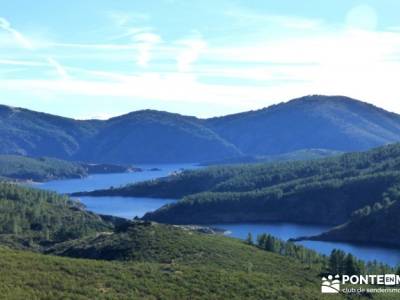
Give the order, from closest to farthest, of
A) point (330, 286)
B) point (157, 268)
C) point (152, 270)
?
point (152, 270), point (157, 268), point (330, 286)

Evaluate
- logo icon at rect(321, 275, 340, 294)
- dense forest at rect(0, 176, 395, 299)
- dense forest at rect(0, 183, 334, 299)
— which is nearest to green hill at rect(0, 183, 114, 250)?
dense forest at rect(0, 176, 395, 299)

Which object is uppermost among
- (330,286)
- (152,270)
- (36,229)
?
(152,270)

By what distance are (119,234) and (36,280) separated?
51366 millimetres

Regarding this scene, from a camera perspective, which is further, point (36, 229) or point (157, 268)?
point (36, 229)

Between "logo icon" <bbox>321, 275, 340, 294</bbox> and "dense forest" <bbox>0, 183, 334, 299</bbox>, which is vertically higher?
"dense forest" <bbox>0, 183, 334, 299</bbox>

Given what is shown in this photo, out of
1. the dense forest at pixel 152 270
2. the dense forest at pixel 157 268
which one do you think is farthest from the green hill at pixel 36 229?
the dense forest at pixel 152 270

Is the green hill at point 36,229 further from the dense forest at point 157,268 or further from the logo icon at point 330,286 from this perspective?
the logo icon at point 330,286

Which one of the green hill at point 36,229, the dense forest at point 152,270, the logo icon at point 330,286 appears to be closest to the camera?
the dense forest at point 152,270

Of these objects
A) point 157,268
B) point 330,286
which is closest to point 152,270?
point 157,268

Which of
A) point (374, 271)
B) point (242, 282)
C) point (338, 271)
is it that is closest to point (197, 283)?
point (242, 282)

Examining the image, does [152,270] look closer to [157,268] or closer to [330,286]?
[157,268]

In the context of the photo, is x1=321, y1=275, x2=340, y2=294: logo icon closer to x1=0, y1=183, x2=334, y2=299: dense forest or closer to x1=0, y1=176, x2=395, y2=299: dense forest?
x1=0, y1=176, x2=395, y2=299: dense forest

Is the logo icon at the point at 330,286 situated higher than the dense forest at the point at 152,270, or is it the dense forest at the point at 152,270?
the dense forest at the point at 152,270

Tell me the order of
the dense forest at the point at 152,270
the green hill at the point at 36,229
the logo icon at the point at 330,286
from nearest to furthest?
the dense forest at the point at 152,270, the logo icon at the point at 330,286, the green hill at the point at 36,229
